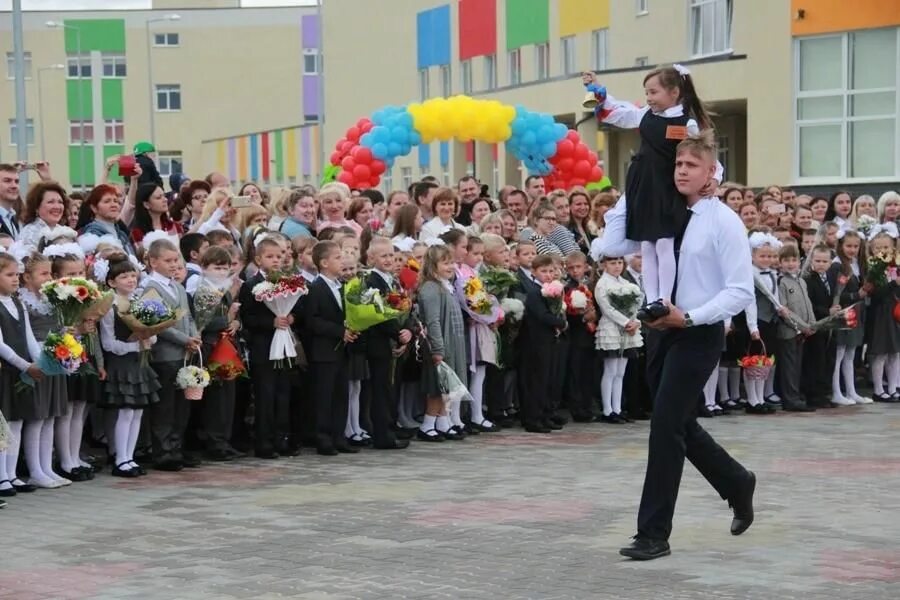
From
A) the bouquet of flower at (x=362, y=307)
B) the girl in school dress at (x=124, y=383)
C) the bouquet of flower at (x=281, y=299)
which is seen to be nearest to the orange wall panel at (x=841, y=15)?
the bouquet of flower at (x=362, y=307)

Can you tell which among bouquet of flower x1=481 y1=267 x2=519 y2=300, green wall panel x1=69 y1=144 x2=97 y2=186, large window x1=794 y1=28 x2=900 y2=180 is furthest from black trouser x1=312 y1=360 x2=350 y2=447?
green wall panel x1=69 y1=144 x2=97 y2=186

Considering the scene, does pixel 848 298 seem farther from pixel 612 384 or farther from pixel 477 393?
pixel 477 393

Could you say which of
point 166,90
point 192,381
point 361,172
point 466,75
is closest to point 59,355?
point 192,381

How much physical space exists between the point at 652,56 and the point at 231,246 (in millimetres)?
28668

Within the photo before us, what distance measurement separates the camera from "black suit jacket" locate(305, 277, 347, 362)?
1334 centimetres

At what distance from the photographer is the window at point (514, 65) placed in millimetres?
49438

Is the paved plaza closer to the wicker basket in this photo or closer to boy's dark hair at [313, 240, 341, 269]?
boy's dark hair at [313, 240, 341, 269]

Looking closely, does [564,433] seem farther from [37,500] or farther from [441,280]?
[37,500]

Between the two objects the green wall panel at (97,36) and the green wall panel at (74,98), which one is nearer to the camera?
the green wall panel at (74,98)

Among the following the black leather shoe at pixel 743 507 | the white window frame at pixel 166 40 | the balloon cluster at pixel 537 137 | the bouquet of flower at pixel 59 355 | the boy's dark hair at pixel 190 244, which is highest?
the white window frame at pixel 166 40

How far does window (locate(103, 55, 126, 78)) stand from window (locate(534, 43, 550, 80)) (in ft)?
123

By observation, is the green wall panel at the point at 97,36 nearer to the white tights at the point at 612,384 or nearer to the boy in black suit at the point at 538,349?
the white tights at the point at 612,384

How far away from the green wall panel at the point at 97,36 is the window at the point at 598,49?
41.1m

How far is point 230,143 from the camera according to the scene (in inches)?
2899
